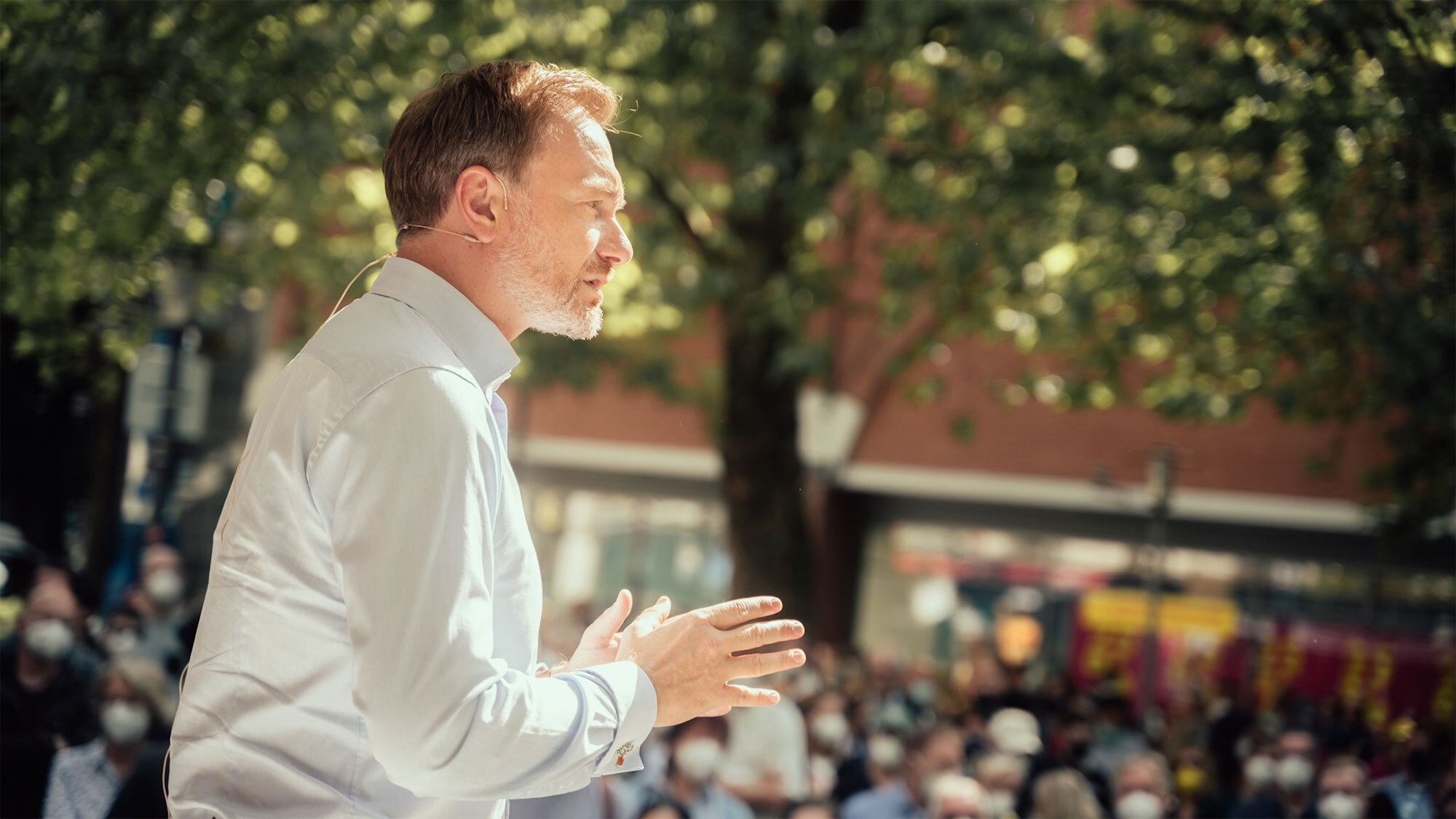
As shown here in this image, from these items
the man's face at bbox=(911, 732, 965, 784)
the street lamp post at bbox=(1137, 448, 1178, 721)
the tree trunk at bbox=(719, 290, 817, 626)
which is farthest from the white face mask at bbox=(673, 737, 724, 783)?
the street lamp post at bbox=(1137, 448, 1178, 721)

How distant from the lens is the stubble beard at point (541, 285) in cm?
151

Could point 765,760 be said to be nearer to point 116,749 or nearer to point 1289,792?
point 1289,792

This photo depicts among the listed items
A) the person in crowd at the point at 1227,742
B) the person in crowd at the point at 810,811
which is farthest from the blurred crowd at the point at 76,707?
the person in crowd at the point at 1227,742

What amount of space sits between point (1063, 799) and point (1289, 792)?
70.4 inches

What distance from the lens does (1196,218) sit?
6.96 metres

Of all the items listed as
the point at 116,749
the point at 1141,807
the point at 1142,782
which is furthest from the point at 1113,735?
the point at 116,749

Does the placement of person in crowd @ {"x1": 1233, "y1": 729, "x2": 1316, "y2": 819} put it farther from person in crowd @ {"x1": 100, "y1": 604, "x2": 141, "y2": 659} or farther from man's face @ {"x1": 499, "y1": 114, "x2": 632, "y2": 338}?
man's face @ {"x1": 499, "y1": 114, "x2": 632, "y2": 338}

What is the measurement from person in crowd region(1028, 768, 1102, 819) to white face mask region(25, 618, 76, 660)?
4526 mm

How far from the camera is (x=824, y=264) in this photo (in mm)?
10469

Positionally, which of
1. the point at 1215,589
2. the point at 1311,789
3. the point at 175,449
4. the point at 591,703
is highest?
the point at 591,703

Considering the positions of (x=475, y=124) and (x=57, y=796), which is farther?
(x=57, y=796)

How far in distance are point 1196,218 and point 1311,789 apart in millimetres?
3158

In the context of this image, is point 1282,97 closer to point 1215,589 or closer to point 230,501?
point 230,501

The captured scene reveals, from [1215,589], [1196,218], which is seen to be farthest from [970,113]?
[1215,589]
